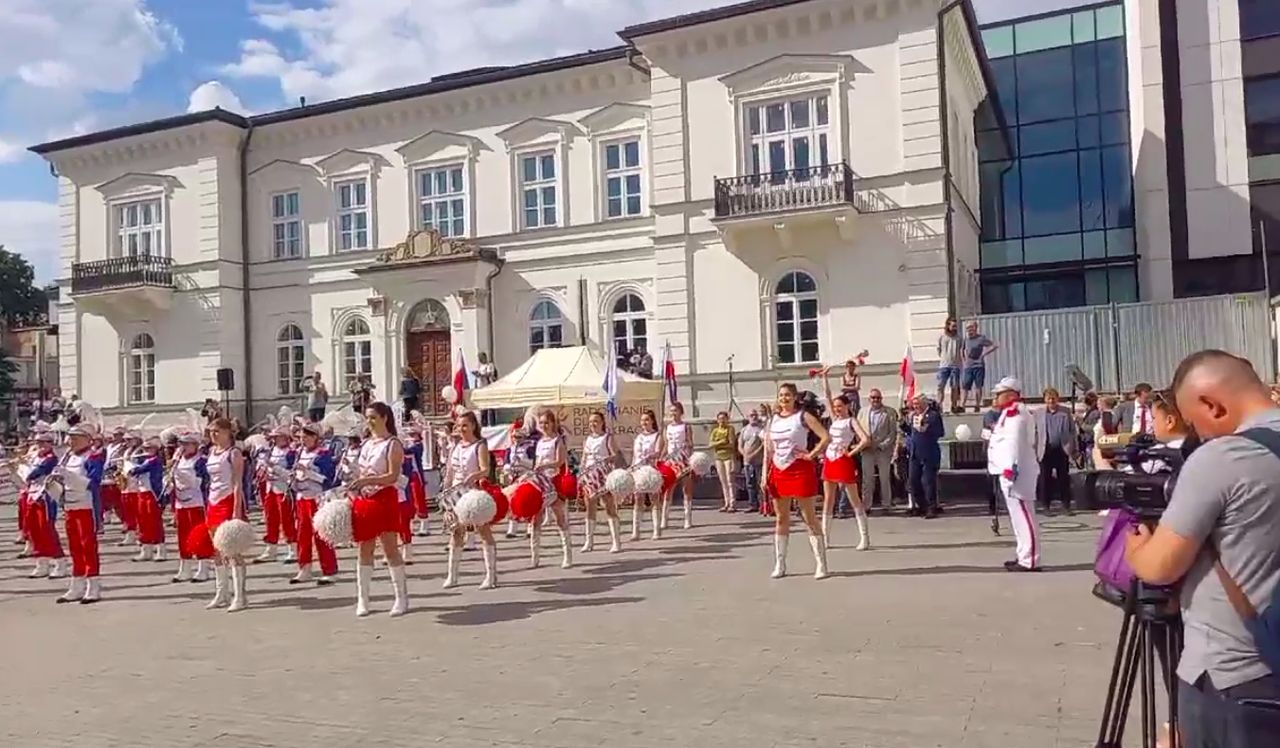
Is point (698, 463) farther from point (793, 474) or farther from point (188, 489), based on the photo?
point (188, 489)

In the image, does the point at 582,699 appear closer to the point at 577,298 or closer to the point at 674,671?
the point at 674,671

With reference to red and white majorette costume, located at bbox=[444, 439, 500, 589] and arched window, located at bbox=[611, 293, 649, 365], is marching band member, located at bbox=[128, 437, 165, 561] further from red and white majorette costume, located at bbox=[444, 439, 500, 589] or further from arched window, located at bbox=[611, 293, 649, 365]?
arched window, located at bbox=[611, 293, 649, 365]

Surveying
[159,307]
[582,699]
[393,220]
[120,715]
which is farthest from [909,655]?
[159,307]

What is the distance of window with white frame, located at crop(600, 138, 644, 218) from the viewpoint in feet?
96.1

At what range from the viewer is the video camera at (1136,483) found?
373 centimetres

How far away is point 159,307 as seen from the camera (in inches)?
1351

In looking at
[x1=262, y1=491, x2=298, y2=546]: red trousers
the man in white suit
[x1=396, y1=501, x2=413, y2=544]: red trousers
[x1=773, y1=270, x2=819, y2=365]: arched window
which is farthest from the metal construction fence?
[x1=262, y1=491, x2=298, y2=546]: red trousers

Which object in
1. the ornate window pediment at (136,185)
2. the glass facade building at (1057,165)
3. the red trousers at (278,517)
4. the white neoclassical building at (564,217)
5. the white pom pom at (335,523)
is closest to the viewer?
the white pom pom at (335,523)

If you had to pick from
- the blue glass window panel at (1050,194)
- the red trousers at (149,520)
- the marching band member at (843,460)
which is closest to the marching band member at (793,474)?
the marching band member at (843,460)

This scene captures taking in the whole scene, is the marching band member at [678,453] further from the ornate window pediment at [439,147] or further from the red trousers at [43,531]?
the ornate window pediment at [439,147]

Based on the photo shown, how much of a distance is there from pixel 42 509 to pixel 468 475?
21.5ft

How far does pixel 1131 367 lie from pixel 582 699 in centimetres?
2020

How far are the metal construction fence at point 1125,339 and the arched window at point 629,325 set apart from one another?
29.4ft

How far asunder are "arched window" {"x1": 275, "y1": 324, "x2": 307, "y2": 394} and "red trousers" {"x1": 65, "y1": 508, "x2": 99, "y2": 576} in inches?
827
